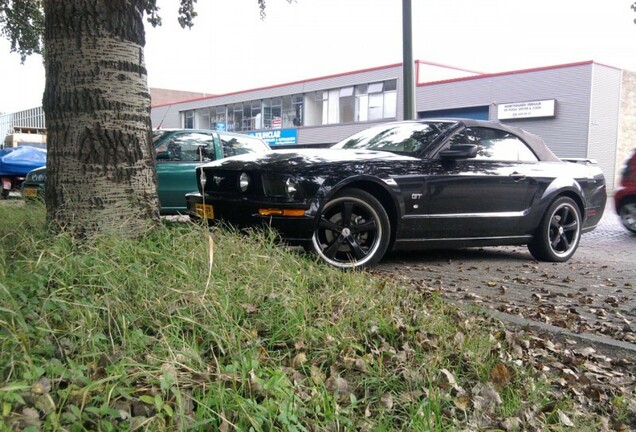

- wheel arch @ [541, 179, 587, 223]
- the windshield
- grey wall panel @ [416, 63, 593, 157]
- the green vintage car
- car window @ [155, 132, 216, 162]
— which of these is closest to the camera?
the windshield

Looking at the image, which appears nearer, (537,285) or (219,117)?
(537,285)

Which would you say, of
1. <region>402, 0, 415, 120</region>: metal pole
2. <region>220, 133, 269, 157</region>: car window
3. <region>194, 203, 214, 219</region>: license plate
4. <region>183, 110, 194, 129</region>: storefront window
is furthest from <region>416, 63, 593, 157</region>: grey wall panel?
<region>183, 110, 194, 129</region>: storefront window

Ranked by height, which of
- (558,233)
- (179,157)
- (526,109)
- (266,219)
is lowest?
(558,233)

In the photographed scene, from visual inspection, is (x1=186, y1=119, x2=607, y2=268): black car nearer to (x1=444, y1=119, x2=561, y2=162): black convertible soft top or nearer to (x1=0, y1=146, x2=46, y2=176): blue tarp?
(x1=444, y1=119, x2=561, y2=162): black convertible soft top

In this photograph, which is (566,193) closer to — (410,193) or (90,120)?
(410,193)

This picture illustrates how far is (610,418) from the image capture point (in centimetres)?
262

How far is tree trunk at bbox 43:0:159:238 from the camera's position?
381 centimetres

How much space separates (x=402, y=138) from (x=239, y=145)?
163 inches

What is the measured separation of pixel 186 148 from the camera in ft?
27.9

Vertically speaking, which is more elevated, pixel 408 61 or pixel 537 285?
pixel 408 61

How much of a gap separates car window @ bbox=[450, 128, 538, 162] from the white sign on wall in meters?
24.7

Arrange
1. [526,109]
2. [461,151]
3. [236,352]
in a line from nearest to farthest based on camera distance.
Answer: [236,352]
[461,151]
[526,109]

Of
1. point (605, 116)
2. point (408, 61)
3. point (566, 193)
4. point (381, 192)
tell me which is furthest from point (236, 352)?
point (605, 116)

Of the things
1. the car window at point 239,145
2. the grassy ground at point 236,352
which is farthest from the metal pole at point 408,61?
the grassy ground at point 236,352
